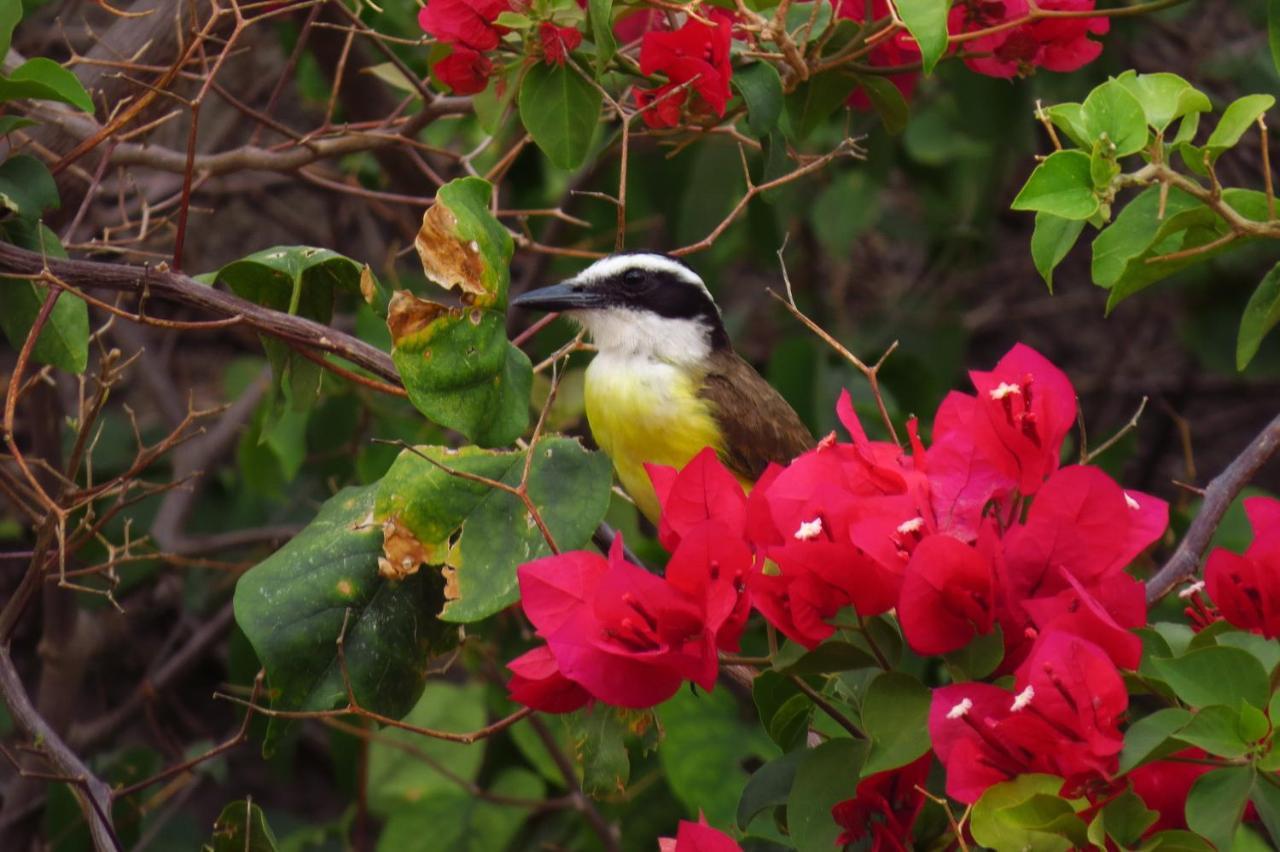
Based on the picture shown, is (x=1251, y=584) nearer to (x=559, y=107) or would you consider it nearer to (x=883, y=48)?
(x=559, y=107)

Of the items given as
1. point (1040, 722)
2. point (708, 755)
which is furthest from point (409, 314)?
point (708, 755)

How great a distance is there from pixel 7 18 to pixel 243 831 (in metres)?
0.98

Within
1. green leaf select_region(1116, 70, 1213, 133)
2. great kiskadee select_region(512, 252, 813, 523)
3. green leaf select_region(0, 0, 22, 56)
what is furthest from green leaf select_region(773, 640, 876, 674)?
great kiskadee select_region(512, 252, 813, 523)

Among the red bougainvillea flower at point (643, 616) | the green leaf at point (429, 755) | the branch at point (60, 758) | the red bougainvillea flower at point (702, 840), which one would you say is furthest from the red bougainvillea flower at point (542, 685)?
the green leaf at point (429, 755)

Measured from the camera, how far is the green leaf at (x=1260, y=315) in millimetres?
1822

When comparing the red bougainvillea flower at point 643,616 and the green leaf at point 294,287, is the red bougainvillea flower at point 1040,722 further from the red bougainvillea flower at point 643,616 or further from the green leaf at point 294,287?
the green leaf at point 294,287

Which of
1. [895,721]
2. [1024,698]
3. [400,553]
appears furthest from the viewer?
[400,553]

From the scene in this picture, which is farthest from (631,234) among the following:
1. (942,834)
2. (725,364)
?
(942,834)

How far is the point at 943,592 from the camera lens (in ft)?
4.29

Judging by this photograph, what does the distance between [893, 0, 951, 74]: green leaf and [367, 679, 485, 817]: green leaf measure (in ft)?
7.21

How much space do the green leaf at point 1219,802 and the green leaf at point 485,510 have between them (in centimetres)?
67

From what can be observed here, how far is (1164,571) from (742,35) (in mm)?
936

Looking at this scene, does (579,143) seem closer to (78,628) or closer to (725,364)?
(725,364)

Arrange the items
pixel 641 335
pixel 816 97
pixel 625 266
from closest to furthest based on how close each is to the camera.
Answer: pixel 816 97
pixel 625 266
pixel 641 335
